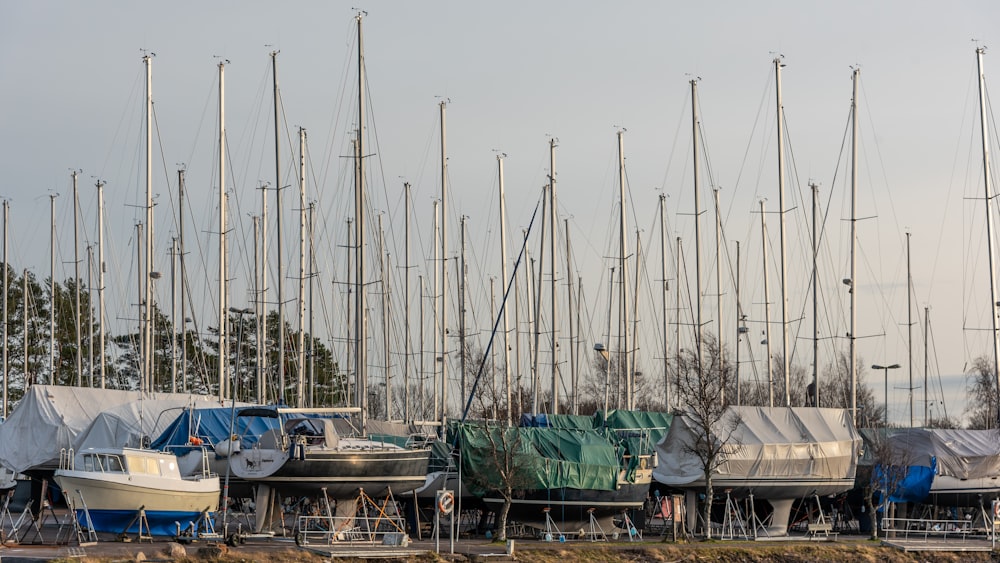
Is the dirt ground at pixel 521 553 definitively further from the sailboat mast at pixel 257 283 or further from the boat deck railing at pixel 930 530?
the sailboat mast at pixel 257 283

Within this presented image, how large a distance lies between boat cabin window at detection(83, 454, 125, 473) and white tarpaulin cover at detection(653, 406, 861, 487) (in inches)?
818

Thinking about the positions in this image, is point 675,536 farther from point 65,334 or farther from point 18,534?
point 65,334

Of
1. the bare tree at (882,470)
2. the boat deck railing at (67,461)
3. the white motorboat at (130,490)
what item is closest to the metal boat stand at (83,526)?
the white motorboat at (130,490)

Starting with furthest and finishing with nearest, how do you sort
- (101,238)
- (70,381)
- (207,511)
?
(70,381), (101,238), (207,511)

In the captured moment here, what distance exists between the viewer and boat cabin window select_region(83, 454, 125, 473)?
124 feet

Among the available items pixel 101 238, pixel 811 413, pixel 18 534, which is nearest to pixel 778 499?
pixel 811 413

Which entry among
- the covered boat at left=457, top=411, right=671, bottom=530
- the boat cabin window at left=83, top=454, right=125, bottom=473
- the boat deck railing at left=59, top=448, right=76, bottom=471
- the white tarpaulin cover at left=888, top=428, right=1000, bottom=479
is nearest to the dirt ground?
the covered boat at left=457, top=411, right=671, bottom=530

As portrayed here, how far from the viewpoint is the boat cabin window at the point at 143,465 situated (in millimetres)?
38081

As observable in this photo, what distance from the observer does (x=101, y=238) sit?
218ft

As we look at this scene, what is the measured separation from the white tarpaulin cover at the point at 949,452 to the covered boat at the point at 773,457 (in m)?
3.12

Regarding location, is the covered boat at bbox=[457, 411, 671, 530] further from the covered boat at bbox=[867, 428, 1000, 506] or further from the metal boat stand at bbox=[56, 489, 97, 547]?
the metal boat stand at bbox=[56, 489, 97, 547]

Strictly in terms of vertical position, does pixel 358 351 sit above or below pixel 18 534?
above

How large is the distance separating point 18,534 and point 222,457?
7.00 meters

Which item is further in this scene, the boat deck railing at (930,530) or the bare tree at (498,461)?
the boat deck railing at (930,530)
